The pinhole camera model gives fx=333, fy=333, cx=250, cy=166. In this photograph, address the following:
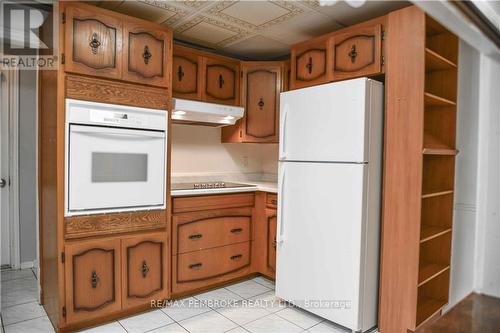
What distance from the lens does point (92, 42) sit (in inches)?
87.6

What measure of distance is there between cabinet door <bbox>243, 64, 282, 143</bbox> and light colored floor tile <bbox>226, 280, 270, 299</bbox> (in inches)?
55.9

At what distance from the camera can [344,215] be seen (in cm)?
229

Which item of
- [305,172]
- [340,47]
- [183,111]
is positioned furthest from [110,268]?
[340,47]

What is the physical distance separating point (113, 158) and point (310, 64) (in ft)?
5.60

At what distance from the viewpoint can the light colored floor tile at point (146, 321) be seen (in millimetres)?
2340

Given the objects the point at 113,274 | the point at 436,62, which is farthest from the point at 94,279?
the point at 436,62

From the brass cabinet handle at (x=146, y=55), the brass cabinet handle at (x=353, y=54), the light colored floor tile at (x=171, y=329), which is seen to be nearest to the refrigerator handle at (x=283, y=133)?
the brass cabinet handle at (x=353, y=54)

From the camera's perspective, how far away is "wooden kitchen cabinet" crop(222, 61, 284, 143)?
336 cm

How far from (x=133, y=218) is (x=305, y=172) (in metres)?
1.33

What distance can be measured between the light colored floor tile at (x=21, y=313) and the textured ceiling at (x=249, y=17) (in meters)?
2.37

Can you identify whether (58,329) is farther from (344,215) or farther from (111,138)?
(344,215)

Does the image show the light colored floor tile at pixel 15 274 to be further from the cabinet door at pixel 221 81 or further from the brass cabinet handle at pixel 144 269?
the cabinet door at pixel 221 81

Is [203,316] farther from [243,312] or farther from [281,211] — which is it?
[281,211]

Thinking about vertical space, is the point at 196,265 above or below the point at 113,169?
below
